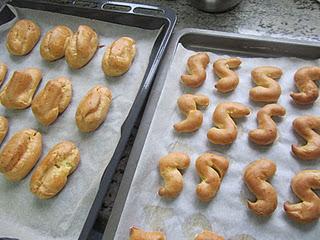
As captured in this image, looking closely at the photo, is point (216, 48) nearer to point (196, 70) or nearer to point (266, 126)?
point (196, 70)

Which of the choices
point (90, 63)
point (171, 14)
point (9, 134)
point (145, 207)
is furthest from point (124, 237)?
point (171, 14)

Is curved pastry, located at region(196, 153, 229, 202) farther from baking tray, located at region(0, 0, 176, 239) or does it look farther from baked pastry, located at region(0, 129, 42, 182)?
baked pastry, located at region(0, 129, 42, 182)

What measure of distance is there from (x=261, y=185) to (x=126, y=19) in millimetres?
711

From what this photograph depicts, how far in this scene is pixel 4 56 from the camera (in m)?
1.27

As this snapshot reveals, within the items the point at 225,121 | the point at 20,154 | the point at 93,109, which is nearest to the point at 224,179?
the point at 225,121

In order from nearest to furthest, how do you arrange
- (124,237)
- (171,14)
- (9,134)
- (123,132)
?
(124,237), (123,132), (9,134), (171,14)

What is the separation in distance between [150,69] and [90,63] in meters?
0.22

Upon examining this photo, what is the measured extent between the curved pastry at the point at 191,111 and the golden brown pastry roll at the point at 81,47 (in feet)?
1.17

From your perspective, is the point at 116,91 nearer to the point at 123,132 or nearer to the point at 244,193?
the point at 123,132

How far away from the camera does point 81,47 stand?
1.15 metres

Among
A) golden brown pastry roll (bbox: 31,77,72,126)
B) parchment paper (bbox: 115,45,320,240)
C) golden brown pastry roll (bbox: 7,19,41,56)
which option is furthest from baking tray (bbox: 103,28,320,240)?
golden brown pastry roll (bbox: 7,19,41,56)

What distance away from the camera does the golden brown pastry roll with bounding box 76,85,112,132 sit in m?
1.00

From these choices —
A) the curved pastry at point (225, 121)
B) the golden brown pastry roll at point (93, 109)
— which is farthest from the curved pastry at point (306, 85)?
the golden brown pastry roll at point (93, 109)

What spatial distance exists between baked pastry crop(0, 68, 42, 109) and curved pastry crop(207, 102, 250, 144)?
0.57 metres
